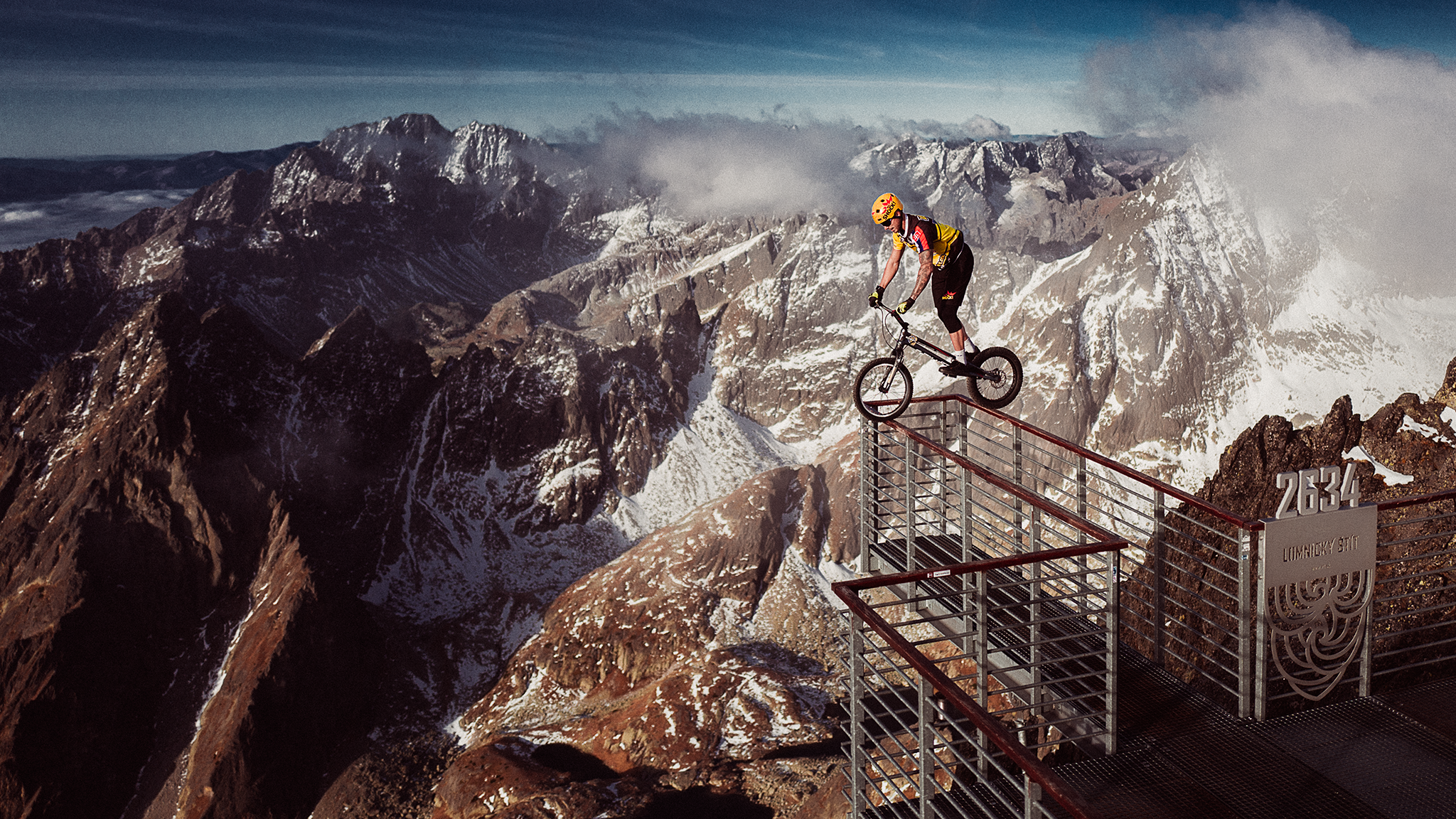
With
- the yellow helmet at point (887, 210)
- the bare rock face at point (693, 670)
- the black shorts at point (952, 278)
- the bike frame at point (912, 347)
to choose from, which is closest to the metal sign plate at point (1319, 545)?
the bike frame at point (912, 347)

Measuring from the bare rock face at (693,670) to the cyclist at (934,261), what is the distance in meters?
38.0

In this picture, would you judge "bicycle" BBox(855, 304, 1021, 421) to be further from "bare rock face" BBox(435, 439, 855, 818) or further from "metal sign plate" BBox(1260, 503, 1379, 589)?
"bare rock face" BBox(435, 439, 855, 818)

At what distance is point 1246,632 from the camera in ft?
33.7

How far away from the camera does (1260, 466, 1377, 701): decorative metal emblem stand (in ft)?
33.8

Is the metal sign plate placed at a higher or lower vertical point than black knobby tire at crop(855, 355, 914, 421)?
lower

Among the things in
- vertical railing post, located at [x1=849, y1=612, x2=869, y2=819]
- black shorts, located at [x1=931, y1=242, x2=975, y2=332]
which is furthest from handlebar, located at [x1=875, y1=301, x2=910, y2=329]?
vertical railing post, located at [x1=849, y1=612, x2=869, y2=819]

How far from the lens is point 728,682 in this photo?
106375mm

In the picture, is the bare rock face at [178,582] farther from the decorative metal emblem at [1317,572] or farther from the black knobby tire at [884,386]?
the decorative metal emblem at [1317,572]

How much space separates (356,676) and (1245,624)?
13442 centimetres

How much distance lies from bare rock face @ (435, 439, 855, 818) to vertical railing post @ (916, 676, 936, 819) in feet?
139

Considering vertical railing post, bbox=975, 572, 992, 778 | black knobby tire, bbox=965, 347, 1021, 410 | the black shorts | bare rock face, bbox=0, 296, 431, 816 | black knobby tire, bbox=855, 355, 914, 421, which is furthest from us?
bare rock face, bbox=0, 296, 431, 816

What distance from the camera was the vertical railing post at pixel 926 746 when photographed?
8250 mm

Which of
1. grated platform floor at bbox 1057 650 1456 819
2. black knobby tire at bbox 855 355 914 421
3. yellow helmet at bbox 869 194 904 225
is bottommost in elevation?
grated platform floor at bbox 1057 650 1456 819

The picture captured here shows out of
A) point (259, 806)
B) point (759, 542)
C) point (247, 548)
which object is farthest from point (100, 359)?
point (759, 542)
